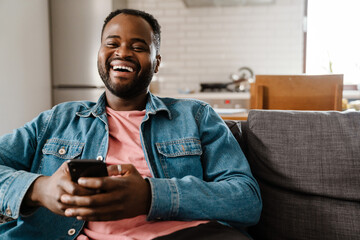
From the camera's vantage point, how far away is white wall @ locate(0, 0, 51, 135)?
2.75 m

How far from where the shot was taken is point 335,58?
4055 millimetres

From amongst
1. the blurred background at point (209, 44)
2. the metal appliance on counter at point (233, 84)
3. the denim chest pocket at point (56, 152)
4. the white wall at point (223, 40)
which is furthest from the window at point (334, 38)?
the denim chest pocket at point (56, 152)

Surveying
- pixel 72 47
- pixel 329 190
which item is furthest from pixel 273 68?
pixel 329 190

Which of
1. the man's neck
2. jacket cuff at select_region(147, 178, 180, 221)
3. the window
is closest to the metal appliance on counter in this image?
the window

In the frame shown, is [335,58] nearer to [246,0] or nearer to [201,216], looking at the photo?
[246,0]

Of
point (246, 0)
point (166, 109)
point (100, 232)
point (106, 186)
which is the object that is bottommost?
point (100, 232)

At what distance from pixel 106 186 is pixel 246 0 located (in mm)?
3626

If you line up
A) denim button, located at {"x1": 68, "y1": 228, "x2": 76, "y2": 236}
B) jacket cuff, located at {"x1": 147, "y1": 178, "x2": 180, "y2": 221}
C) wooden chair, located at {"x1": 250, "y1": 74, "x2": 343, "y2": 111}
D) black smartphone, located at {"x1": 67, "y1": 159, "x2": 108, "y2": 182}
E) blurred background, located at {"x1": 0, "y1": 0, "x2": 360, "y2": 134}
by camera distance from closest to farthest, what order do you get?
1. black smartphone, located at {"x1": 67, "y1": 159, "x2": 108, "y2": 182}
2. jacket cuff, located at {"x1": 147, "y1": 178, "x2": 180, "y2": 221}
3. denim button, located at {"x1": 68, "y1": 228, "x2": 76, "y2": 236}
4. wooden chair, located at {"x1": 250, "y1": 74, "x2": 343, "y2": 111}
5. blurred background, located at {"x1": 0, "y1": 0, "x2": 360, "y2": 134}

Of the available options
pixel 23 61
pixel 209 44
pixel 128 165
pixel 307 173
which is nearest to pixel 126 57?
pixel 128 165

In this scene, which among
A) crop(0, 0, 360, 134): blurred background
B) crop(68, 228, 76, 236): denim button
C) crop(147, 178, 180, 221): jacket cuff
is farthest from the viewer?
crop(0, 0, 360, 134): blurred background

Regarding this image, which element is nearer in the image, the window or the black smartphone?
the black smartphone

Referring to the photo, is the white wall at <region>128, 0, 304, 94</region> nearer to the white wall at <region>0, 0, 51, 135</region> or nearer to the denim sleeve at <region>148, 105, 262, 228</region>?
the white wall at <region>0, 0, 51, 135</region>

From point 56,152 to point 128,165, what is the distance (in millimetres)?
382

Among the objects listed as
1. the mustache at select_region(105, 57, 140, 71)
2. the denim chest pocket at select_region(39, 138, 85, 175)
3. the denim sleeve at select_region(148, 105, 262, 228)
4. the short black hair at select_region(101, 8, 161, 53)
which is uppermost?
the short black hair at select_region(101, 8, 161, 53)
